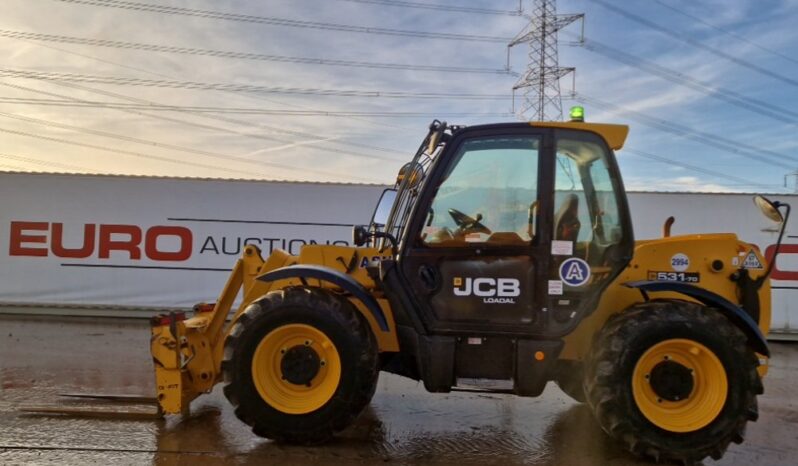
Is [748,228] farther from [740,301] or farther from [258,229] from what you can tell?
[258,229]

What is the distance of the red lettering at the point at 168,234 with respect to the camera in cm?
1064

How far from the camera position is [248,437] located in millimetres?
4332

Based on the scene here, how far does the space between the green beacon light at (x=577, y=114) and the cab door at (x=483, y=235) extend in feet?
1.32

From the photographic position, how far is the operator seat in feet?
13.6

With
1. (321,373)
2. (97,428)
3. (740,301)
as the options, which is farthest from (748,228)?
(97,428)

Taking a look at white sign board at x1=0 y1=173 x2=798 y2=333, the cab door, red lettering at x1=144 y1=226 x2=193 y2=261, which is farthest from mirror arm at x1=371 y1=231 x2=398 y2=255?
red lettering at x1=144 y1=226 x2=193 y2=261

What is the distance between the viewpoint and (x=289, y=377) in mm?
4125

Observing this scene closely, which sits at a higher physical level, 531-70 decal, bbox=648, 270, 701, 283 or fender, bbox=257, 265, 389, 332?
531-70 decal, bbox=648, 270, 701, 283

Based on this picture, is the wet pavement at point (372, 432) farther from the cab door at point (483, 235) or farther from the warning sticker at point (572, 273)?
the warning sticker at point (572, 273)

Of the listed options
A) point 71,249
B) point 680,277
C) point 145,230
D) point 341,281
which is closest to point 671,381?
point 680,277

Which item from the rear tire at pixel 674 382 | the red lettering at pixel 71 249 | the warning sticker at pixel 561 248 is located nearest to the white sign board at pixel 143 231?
the red lettering at pixel 71 249

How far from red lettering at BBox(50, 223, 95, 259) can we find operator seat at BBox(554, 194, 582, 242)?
933 centimetres

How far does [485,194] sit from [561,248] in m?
0.65

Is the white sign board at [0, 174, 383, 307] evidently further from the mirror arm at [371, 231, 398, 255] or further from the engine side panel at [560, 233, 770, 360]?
the engine side panel at [560, 233, 770, 360]
